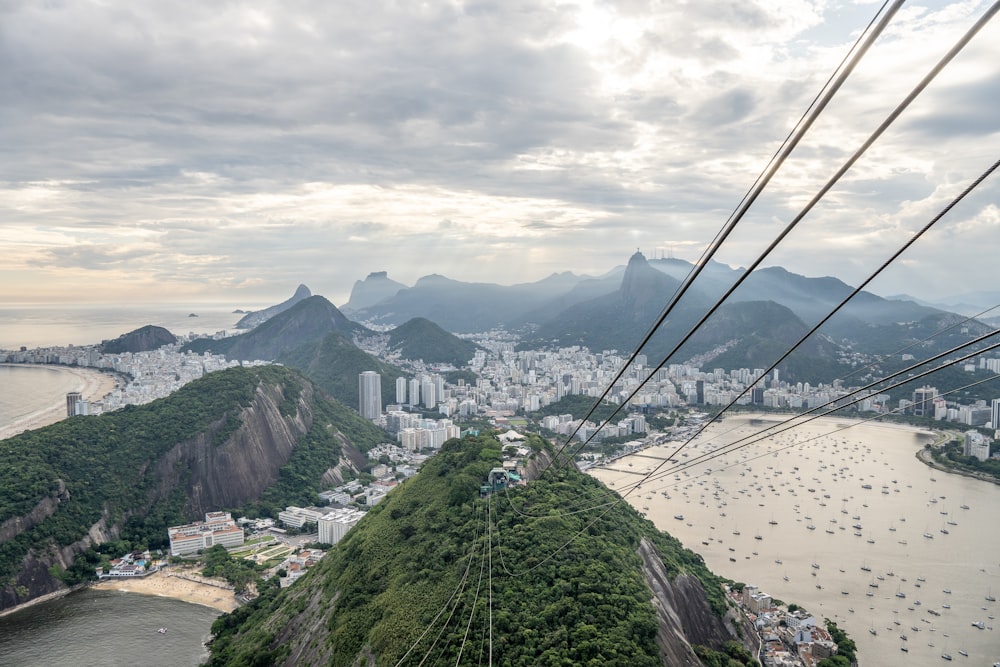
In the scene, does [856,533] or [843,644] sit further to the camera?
[856,533]

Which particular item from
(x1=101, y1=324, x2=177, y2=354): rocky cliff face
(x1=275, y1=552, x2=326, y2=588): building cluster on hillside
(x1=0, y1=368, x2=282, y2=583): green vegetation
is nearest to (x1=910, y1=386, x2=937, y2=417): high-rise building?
(x1=275, y1=552, x2=326, y2=588): building cluster on hillside

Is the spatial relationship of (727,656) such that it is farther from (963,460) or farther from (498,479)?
(963,460)

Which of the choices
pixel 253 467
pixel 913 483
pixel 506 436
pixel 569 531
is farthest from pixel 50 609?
pixel 913 483

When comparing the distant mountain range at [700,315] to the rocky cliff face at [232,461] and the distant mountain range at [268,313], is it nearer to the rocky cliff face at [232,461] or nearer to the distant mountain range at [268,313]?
the distant mountain range at [268,313]

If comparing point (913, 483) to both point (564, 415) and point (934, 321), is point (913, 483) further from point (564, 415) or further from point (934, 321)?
point (934, 321)

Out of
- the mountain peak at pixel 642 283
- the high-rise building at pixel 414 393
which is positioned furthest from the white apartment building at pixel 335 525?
the mountain peak at pixel 642 283

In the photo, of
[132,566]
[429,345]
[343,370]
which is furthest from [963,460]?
[429,345]
